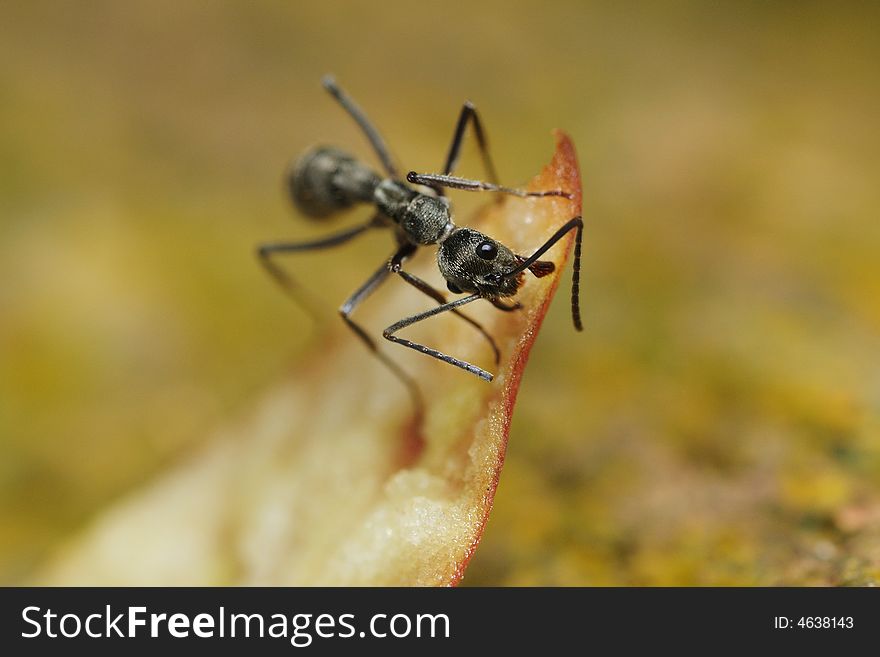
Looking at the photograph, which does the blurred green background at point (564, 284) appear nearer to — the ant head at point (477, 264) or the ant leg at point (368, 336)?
the ant leg at point (368, 336)

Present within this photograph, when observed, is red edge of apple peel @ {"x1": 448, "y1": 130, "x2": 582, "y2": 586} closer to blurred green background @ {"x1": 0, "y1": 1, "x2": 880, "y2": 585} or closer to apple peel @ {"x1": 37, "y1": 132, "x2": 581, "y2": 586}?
apple peel @ {"x1": 37, "y1": 132, "x2": 581, "y2": 586}

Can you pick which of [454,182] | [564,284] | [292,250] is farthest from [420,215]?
[564,284]

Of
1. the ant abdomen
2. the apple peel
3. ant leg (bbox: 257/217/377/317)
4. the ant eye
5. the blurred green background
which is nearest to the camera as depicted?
the apple peel

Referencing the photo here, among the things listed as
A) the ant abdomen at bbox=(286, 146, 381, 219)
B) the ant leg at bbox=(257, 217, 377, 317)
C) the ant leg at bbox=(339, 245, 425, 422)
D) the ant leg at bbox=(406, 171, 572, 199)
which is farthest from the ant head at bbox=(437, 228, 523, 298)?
the ant abdomen at bbox=(286, 146, 381, 219)

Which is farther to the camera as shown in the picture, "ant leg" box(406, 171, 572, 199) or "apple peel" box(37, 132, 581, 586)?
"ant leg" box(406, 171, 572, 199)

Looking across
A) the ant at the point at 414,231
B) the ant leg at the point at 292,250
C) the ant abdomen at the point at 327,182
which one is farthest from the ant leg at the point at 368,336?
the ant abdomen at the point at 327,182

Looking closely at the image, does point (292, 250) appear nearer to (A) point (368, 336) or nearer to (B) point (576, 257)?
(A) point (368, 336)
